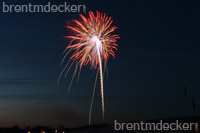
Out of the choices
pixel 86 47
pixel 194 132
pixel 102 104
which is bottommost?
pixel 194 132

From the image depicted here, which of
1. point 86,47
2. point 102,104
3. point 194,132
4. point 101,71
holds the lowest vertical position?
point 194,132

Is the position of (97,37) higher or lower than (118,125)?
higher

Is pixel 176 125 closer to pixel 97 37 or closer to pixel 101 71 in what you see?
pixel 101 71

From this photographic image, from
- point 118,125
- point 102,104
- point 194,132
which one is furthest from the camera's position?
point 118,125

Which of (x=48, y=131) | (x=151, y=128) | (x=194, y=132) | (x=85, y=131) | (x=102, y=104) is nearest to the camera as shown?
(x=194, y=132)

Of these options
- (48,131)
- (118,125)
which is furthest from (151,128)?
(48,131)

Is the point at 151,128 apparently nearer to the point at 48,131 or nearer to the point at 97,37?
the point at 97,37

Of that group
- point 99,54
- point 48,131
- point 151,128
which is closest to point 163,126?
point 151,128

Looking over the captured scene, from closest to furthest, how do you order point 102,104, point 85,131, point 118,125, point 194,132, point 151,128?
point 194,132
point 102,104
point 151,128
point 118,125
point 85,131

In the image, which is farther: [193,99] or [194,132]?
[193,99]
